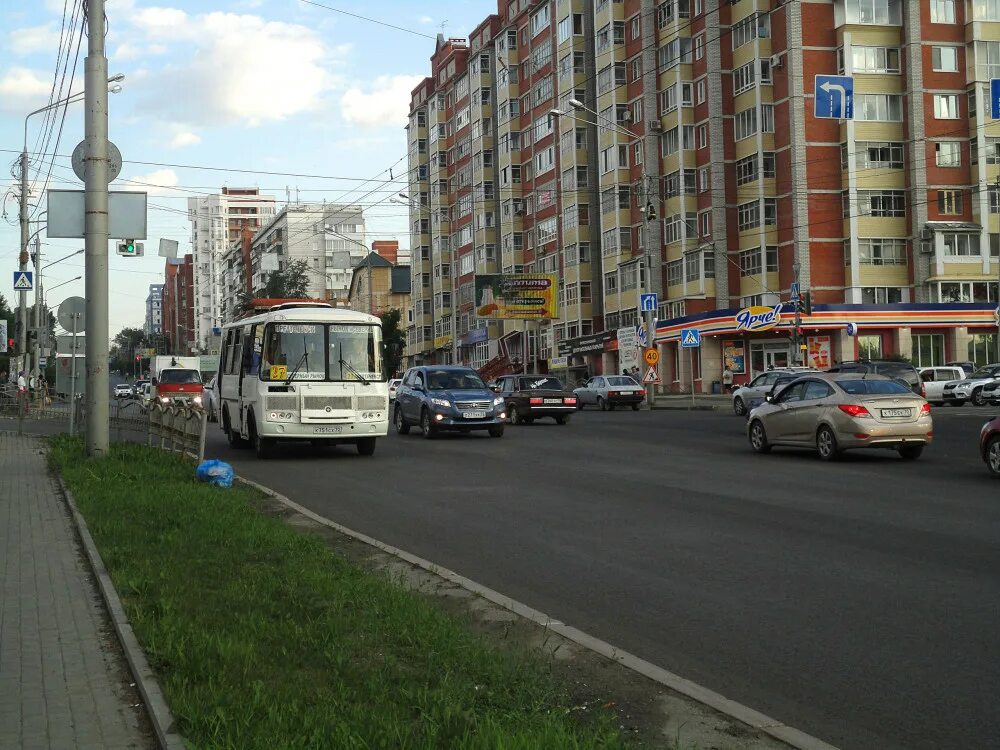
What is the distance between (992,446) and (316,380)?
11495mm

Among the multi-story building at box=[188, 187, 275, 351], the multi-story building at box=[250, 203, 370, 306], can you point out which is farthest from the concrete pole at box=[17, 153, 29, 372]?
the multi-story building at box=[188, 187, 275, 351]

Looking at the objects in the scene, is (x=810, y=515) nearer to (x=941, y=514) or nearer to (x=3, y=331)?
(x=941, y=514)

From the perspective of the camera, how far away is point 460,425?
85.8ft

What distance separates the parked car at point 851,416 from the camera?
18031 millimetres

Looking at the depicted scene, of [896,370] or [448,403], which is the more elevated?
[896,370]

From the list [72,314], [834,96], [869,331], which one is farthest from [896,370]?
[72,314]

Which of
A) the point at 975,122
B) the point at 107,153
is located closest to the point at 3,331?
the point at 107,153

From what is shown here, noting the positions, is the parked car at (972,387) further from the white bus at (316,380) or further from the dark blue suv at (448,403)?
the white bus at (316,380)

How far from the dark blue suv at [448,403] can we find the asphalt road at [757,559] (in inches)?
252

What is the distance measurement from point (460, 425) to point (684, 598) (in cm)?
1875

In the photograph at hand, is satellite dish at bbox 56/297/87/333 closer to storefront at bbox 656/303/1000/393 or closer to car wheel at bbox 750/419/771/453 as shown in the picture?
car wheel at bbox 750/419/771/453

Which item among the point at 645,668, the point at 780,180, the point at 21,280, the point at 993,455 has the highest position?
the point at 780,180

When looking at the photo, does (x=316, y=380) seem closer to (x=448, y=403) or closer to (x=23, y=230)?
(x=448, y=403)

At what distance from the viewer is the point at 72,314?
21.8 meters
